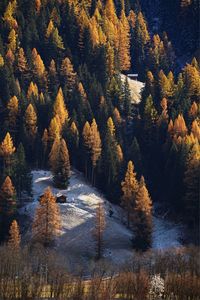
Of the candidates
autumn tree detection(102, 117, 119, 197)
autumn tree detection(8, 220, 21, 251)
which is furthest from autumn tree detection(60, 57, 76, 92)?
autumn tree detection(8, 220, 21, 251)

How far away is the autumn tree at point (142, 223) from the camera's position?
84812 mm

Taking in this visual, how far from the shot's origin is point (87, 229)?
8725 centimetres

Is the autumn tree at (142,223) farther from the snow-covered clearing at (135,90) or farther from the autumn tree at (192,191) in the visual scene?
the snow-covered clearing at (135,90)

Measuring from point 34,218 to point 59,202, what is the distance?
6.54 metres

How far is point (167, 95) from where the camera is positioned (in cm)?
12375

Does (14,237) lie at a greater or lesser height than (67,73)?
lesser

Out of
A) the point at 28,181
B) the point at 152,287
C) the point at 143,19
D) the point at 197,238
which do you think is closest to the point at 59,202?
the point at 28,181

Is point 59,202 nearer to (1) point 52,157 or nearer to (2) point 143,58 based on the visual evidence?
(1) point 52,157

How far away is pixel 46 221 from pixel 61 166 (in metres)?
16.6

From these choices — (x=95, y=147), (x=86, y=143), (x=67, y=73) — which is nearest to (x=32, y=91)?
(x=67, y=73)

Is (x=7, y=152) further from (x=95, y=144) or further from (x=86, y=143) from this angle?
(x=95, y=144)

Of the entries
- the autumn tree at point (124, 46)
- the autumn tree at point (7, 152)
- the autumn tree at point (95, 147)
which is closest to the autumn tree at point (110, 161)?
the autumn tree at point (95, 147)

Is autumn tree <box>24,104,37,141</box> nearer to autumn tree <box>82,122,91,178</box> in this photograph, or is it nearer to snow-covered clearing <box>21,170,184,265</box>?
autumn tree <box>82,122,91,178</box>

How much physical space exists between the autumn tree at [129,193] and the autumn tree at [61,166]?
10672 millimetres
